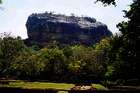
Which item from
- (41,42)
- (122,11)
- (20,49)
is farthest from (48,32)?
Result: (122,11)

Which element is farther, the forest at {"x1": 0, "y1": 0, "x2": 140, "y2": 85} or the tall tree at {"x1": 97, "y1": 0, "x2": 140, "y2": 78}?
the forest at {"x1": 0, "y1": 0, "x2": 140, "y2": 85}

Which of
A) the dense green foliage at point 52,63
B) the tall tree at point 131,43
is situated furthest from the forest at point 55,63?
the tall tree at point 131,43

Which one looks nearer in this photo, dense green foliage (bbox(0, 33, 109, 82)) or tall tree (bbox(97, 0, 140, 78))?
tall tree (bbox(97, 0, 140, 78))

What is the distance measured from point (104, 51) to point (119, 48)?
5380 centimetres

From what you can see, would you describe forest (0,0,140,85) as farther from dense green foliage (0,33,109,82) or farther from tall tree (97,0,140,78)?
tall tree (97,0,140,78)

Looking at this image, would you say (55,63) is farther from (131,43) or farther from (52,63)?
(131,43)

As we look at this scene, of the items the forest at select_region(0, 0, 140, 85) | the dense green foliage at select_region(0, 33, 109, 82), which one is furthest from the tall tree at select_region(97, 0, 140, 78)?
the dense green foliage at select_region(0, 33, 109, 82)

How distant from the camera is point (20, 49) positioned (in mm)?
97688

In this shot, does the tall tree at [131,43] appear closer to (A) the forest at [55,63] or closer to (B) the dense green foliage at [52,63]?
(A) the forest at [55,63]

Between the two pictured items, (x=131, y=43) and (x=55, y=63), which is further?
(x=55, y=63)

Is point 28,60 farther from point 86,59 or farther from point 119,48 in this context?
point 119,48

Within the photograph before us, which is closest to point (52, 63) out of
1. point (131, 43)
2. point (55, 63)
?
point (55, 63)

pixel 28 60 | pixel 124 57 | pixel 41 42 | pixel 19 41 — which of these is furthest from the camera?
pixel 41 42

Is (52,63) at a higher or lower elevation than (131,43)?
lower
